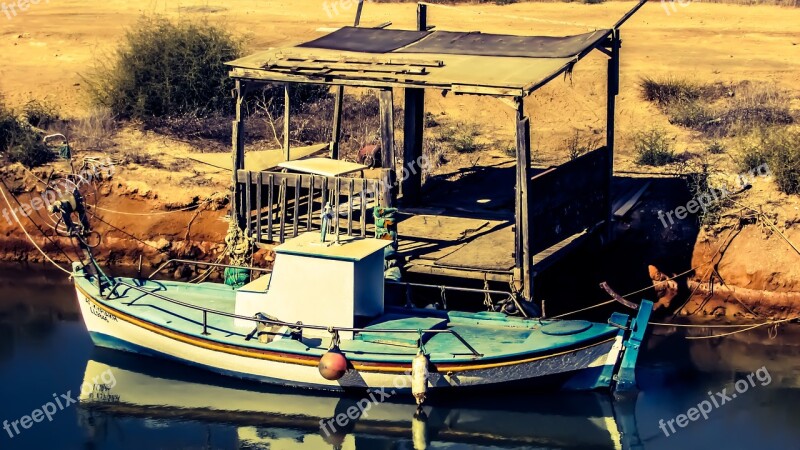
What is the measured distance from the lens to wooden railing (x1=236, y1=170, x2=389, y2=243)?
19.1 meters

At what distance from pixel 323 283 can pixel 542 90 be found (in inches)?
481

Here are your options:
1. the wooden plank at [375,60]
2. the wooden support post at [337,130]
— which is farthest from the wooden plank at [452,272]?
the wooden support post at [337,130]

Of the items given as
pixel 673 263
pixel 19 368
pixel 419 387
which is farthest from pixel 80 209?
pixel 673 263

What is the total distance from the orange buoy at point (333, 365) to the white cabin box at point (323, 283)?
789 mm

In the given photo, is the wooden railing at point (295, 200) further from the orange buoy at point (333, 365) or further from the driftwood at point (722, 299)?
the driftwood at point (722, 299)

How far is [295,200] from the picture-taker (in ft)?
63.5

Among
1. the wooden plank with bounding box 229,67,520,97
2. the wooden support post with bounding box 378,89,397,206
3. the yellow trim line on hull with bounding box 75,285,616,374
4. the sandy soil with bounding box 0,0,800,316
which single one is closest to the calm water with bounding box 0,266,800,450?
the yellow trim line on hull with bounding box 75,285,616,374

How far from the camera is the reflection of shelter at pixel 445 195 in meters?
18.3

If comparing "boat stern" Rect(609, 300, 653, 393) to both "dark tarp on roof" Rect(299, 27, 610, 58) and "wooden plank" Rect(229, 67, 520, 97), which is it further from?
"dark tarp on roof" Rect(299, 27, 610, 58)

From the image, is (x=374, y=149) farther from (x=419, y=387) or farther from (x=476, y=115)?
(x=419, y=387)

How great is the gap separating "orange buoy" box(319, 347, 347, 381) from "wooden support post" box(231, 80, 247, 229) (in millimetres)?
3503

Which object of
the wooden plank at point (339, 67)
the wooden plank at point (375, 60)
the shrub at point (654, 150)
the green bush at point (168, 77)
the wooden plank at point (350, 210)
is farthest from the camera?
the green bush at point (168, 77)

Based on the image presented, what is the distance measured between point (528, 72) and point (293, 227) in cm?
413

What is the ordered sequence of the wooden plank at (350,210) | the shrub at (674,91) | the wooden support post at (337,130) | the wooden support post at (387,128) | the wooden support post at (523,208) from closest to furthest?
the wooden support post at (523,208), the wooden plank at (350,210), the wooden support post at (387,128), the wooden support post at (337,130), the shrub at (674,91)
